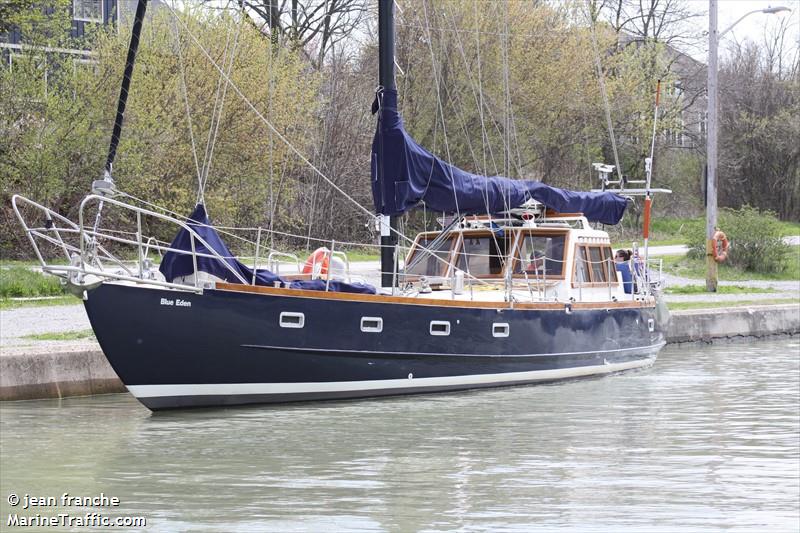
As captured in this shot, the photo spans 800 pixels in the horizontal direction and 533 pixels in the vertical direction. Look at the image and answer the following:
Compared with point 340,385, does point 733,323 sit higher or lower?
→ lower

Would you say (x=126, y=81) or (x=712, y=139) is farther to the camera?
(x=712, y=139)

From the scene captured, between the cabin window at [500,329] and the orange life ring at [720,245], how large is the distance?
14202 millimetres

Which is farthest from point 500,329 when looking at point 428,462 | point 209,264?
point 428,462

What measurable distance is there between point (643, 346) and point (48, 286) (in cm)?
1213

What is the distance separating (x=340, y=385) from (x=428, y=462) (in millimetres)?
3861

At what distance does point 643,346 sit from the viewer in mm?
21297

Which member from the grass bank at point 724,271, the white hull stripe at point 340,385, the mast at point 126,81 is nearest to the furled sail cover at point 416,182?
the white hull stripe at point 340,385

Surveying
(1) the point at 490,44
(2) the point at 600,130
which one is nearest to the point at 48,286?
(1) the point at 490,44

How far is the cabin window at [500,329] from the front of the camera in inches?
683

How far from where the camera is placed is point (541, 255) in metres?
19.5

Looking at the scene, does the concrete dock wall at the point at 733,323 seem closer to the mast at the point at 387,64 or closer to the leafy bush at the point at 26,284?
the mast at the point at 387,64

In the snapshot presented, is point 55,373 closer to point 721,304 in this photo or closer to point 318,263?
point 318,263

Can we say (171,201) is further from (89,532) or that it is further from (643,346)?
(89,532)

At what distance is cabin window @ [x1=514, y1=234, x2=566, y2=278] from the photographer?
19.3 m
